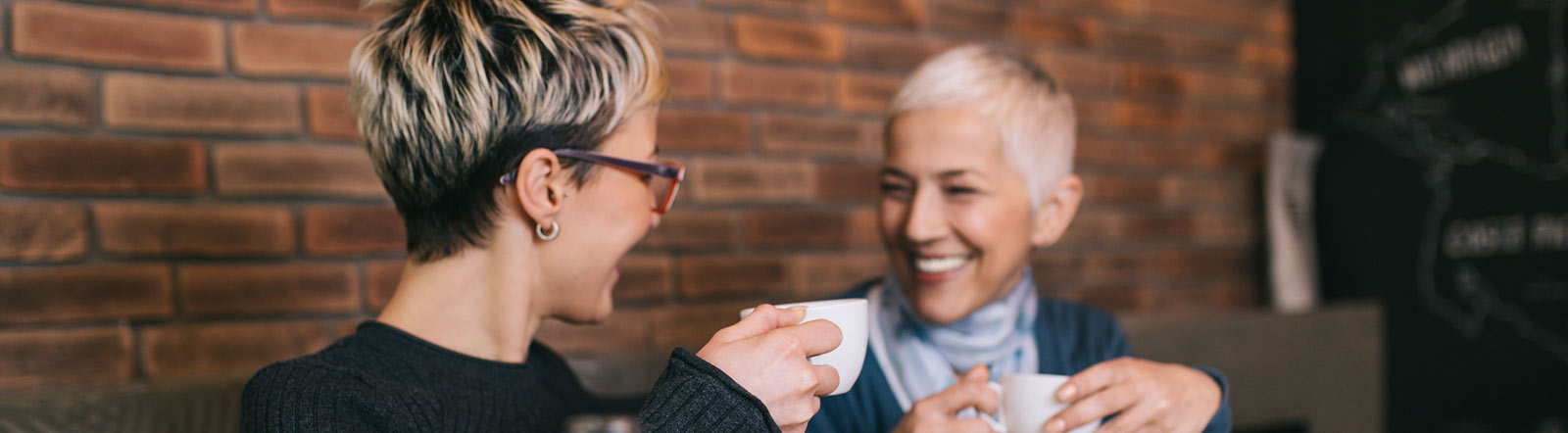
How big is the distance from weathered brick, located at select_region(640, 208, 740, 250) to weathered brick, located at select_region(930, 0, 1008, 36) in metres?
0.68

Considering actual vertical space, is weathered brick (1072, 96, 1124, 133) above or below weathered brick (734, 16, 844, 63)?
below

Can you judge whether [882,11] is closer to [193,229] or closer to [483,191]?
[483,191]

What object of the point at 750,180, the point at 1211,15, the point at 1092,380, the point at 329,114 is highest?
the point at 1211,15

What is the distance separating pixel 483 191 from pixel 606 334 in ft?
2.52

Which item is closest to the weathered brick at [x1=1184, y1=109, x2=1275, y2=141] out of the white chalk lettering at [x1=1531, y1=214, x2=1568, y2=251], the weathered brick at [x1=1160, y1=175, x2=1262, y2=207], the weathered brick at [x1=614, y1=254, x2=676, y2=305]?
the weathered brick at [x1=1160, y1=175, x2=1262, y2=207]

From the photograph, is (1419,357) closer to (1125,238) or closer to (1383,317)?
(1383,317)

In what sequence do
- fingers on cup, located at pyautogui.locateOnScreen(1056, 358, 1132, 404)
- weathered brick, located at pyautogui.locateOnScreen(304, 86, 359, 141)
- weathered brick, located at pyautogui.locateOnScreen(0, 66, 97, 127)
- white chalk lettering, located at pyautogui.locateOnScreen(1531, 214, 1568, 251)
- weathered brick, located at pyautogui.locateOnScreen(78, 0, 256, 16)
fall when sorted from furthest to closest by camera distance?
white chalk lettering, located at pyautogui.locateOnScreen(1531, 214, 1568, 251) → weathered brick, located at pyautogui.locateOnScreen(304, 86, 359, 141) → weathered brick, located at pyautogui.locateOnScreen(78, 0, 256, 16) → weathered brick, located at pyautogui.locateOnScreen(0, 66, 97, 127) → fingers on cup, located at pyautogui.locateOnScreen(1056, 358, 1132, 404)

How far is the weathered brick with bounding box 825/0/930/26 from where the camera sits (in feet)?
6.50

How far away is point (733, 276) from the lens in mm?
1846

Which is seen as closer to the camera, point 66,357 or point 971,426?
point 971,426

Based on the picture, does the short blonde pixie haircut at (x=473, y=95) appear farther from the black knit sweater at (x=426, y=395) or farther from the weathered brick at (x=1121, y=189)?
the weathered brick at (x=1121, y=189)

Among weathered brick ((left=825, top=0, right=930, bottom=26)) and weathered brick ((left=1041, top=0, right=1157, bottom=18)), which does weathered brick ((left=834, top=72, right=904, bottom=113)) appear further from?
weathered brick ((left=1041, top=0, right=1157, bottom=18))

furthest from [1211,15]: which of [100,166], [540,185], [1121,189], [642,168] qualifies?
[100,166]

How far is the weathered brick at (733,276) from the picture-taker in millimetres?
1811
